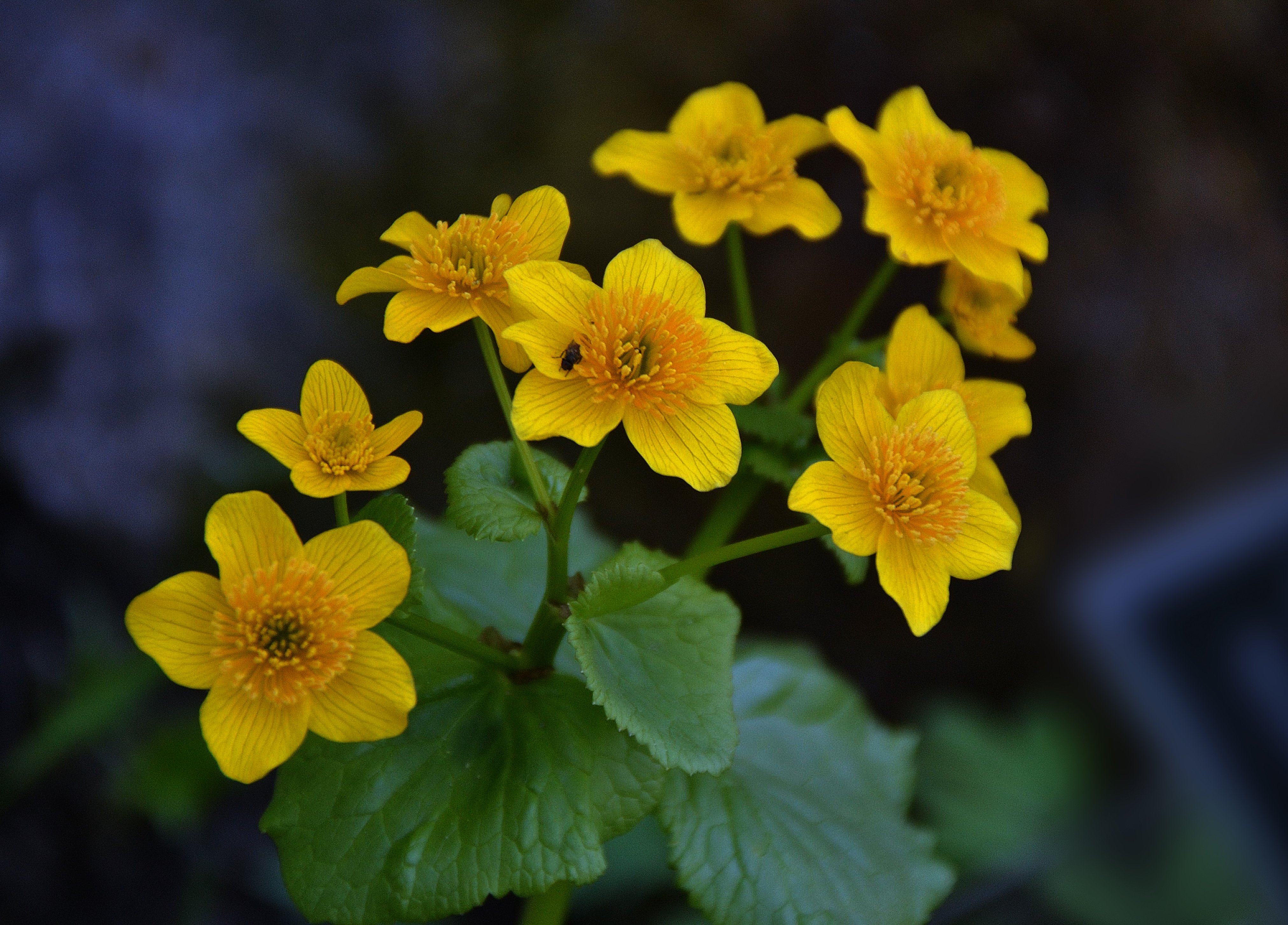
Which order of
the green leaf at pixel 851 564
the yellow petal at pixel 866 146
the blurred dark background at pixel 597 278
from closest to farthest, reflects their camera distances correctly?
the green leaf at pixel 851 564, the yellow petal at pixel 866 146, the blurred dark background at pixel 597 278

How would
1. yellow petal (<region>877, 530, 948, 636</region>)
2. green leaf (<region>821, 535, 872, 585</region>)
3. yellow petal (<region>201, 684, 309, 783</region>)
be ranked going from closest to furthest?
yellow petal (<region>201, 684, 309, 783</region>), yellow petal (<region>877, 530, 948, 636</region>), green leaf (<region>821, 535, 872, 585</region>)

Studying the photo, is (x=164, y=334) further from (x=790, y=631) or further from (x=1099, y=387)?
(x=1099, y=387)

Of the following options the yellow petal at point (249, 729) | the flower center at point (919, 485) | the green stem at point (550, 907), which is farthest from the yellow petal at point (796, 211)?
the green stem at point (550, 907)

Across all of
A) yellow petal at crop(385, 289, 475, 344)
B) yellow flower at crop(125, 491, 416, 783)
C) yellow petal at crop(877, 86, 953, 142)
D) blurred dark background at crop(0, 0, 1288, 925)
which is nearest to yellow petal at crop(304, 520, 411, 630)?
yellow flower at crop(125, 491, 416, 783)

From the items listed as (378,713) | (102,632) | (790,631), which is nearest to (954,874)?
(378,713)

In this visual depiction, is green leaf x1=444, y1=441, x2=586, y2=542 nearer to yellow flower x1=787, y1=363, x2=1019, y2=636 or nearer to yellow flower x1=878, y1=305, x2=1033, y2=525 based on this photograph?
yellow flower x1=787, y1=363, x2=1019, y2=636

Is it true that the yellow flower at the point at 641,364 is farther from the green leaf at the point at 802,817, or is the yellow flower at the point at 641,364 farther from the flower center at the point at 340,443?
the green leaf at the point at 802,817
